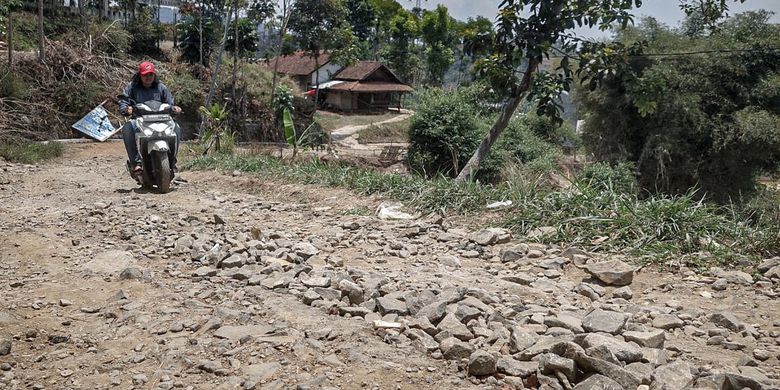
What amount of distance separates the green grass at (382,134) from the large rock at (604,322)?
90.8ft

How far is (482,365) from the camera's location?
2.49 m

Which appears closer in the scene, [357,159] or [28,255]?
[28,255]

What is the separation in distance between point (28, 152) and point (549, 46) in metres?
8.82

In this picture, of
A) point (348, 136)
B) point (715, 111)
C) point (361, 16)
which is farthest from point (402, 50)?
point (715, 111)

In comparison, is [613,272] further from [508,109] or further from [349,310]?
[508,109]

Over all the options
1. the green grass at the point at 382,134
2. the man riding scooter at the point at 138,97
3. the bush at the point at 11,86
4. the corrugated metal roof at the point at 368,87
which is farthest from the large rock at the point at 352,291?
the corrugated metal roof at the point at 368,87

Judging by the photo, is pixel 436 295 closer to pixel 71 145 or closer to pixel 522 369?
pixel 522 369

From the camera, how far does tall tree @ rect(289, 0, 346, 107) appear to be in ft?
91.1

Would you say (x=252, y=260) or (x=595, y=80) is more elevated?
(x=595, y=80)

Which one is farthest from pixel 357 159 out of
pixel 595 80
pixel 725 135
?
pixel 595 80

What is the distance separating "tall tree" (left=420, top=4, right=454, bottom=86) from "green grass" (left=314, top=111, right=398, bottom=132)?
19.6ft

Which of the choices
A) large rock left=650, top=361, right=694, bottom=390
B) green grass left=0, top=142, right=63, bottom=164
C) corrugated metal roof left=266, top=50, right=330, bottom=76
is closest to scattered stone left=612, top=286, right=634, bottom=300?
large rock left=650, top=361, right=694, bottom=390

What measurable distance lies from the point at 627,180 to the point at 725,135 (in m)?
5.09

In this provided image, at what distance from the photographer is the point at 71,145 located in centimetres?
1411
